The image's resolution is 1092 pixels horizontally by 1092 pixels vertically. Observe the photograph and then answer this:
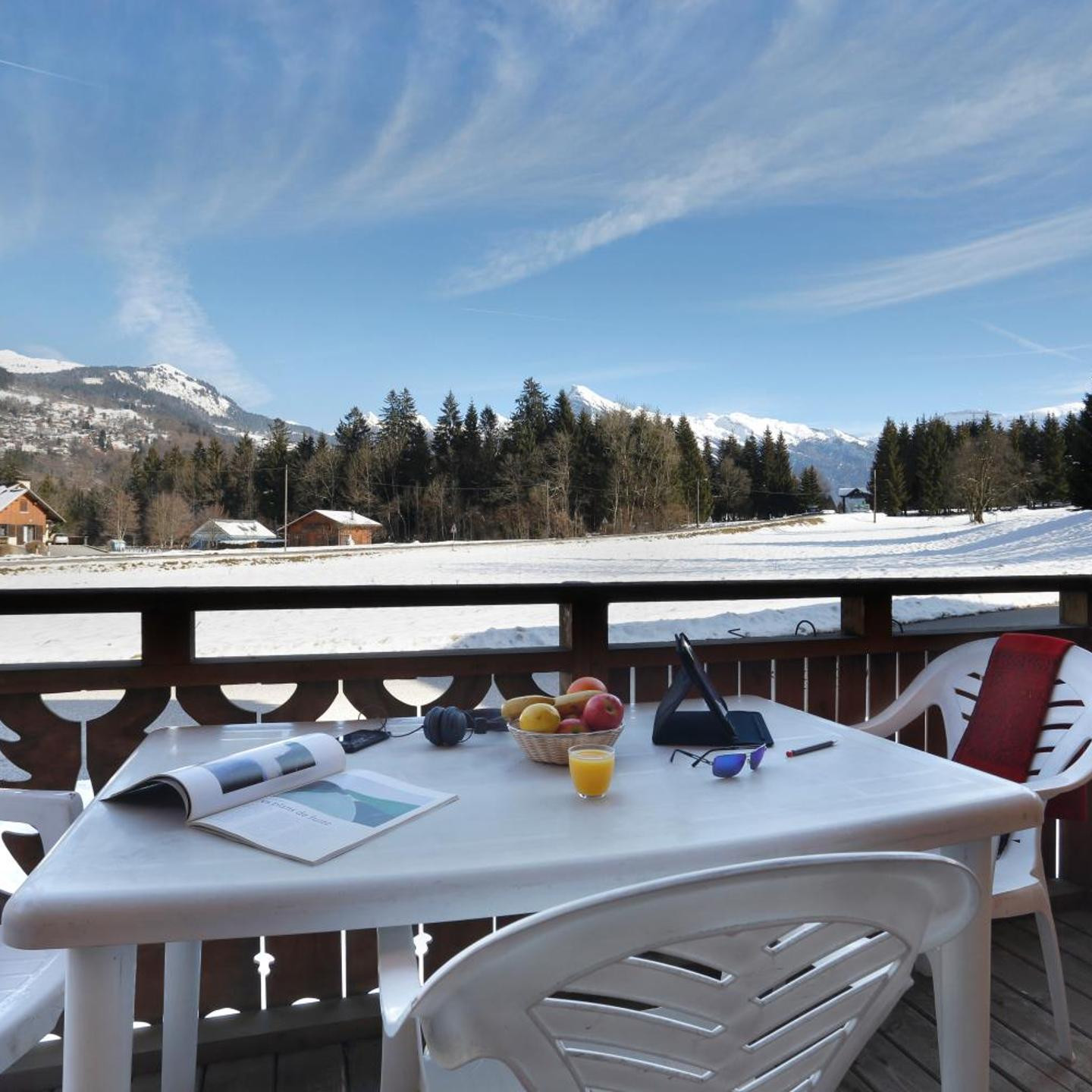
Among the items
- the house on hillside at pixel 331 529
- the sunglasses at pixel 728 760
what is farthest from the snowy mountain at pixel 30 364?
the sunglasses at pixel 728 760

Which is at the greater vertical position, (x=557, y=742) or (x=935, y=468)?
(x=935, y=468)

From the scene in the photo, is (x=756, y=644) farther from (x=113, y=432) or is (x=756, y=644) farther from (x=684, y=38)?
(x=684, y=38)

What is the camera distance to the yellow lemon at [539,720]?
1309 mm

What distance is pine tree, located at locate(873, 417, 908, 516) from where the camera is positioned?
42.4 ft

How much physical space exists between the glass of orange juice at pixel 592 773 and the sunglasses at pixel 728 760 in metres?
0.18

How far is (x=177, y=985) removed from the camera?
57.7 inches

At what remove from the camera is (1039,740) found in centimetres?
187

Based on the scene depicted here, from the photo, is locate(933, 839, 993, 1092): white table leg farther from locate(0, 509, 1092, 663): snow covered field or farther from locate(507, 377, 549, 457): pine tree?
locate(507, 377, 549, 457): pine tree

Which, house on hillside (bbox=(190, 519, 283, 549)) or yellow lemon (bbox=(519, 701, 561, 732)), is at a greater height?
house on hillside (bbox=(190, 519, 283, 549))

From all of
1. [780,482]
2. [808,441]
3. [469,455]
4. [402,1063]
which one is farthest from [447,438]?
[402,1063]

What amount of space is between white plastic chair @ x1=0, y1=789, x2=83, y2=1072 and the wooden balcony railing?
0.44 meters

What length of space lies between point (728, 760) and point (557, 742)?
262mm

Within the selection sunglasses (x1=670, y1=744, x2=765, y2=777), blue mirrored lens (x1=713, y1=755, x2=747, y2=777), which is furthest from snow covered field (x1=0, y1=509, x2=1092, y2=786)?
blue mirrored lens (x1=713, y1=755, x2=747, y2=777)

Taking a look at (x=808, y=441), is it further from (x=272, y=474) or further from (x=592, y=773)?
(x=592, y=773)
